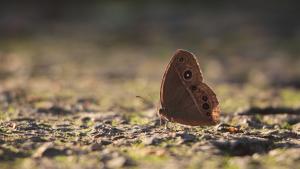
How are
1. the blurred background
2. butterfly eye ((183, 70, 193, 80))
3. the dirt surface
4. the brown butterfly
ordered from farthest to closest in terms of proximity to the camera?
the blurred background
butterfly eye ((183, 70, 193, 80))
the brown butterfly
the dirt surface

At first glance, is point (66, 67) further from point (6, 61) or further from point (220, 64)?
point (220, 64)

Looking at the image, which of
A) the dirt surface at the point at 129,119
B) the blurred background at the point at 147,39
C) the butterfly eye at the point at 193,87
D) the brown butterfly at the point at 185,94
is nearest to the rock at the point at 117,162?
the dirt surface at the point at 129,119

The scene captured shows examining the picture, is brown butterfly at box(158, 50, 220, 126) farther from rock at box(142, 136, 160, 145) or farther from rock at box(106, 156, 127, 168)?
rock at box(106, 156, 127, 168)

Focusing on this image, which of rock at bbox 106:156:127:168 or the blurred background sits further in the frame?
the blurred background

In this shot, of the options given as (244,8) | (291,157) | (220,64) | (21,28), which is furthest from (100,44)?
(291,157)

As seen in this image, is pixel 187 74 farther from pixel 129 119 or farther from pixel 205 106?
pixel 129 119

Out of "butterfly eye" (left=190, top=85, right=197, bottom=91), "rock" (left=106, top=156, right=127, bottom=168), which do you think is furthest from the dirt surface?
"butterfly eye" (left=190, top=85, right=197, bottom=91)
